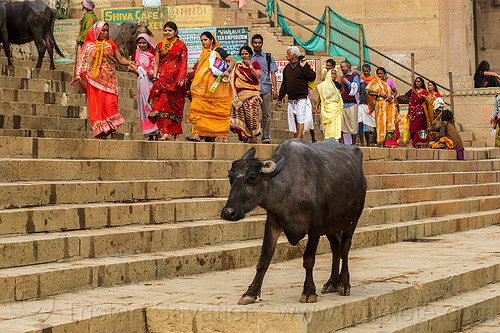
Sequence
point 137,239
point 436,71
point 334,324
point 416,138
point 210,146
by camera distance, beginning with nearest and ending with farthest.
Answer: point 334,324
point 137,239
point 210,146
point 416,138
point 436,71

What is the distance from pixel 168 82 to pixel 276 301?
5.84 meters

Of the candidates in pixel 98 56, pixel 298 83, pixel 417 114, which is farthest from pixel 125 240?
pixel 417 114

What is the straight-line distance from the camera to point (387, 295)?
6.27 m

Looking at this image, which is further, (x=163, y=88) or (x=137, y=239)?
(x=163, y=88)

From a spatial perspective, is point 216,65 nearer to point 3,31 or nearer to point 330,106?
point 330,106

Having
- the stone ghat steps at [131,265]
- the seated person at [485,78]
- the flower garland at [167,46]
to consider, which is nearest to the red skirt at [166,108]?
the flower garland at [167,46]

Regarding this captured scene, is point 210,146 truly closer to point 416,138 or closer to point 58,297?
point 58,297

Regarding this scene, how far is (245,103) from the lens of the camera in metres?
12.9

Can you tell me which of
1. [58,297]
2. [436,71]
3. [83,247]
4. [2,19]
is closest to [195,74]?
→ [2,19]

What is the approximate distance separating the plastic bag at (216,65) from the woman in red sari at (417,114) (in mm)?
7382

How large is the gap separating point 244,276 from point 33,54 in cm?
1240

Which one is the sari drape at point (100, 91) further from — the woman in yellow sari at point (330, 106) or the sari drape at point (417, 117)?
the sari drape at point (417, 117)

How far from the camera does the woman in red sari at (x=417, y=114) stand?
17984mm

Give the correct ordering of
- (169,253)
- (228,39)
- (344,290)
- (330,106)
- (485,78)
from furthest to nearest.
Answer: (485,78), (228,39), (330,106), (169,253), (344,290)
